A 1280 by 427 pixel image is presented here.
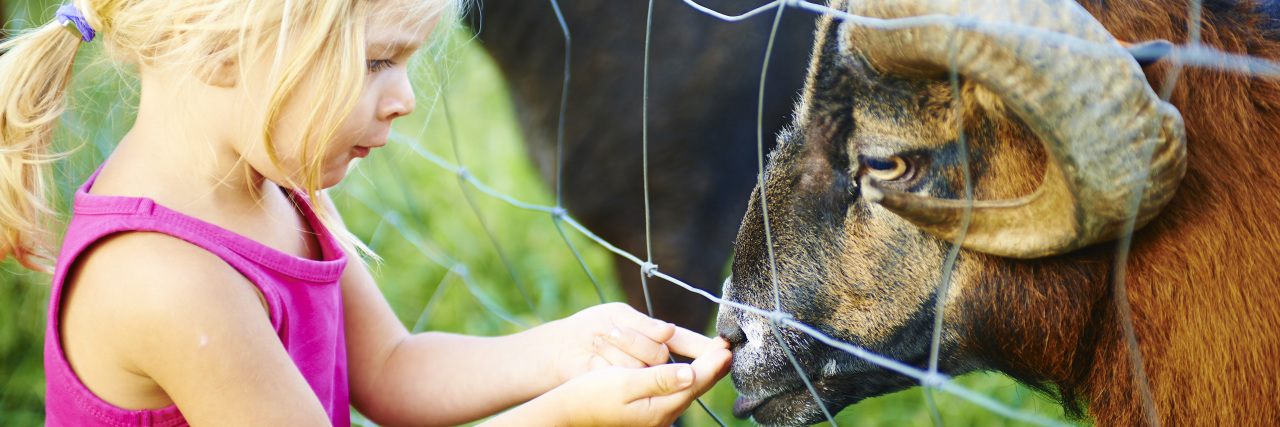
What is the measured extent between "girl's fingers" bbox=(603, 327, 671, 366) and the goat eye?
1.41 feet

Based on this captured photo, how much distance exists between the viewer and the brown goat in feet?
3.83

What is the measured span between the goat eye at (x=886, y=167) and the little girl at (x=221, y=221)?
0.36 metres

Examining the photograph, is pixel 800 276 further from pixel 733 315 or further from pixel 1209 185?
Result: pixel 1209 185

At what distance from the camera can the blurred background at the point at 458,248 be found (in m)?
2.88

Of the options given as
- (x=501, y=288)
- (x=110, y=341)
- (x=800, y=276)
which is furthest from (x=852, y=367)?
(x=501, y=288)

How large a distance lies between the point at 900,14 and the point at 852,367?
0.67 metres

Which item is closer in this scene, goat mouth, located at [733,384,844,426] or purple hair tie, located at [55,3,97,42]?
purple hair tie, located at [55,3,97,42]

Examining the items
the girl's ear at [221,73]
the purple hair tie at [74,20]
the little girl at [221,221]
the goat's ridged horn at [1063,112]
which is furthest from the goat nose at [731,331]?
the purple hair tie at [74,20]

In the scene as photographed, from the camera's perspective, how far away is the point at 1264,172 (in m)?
1.16

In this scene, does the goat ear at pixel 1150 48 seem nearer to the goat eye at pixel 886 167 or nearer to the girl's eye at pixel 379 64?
the goat eye at pixel 886 167

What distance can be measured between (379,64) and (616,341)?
56 centimetres

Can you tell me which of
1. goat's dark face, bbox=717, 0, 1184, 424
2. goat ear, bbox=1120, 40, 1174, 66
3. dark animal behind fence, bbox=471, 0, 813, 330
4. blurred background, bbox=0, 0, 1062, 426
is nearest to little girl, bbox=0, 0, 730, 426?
goat's dark face, bbox=717, 0, 1184, 424

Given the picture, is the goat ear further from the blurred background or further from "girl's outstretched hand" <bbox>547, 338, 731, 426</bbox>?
the blurred background

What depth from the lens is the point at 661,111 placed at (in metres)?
2.29
